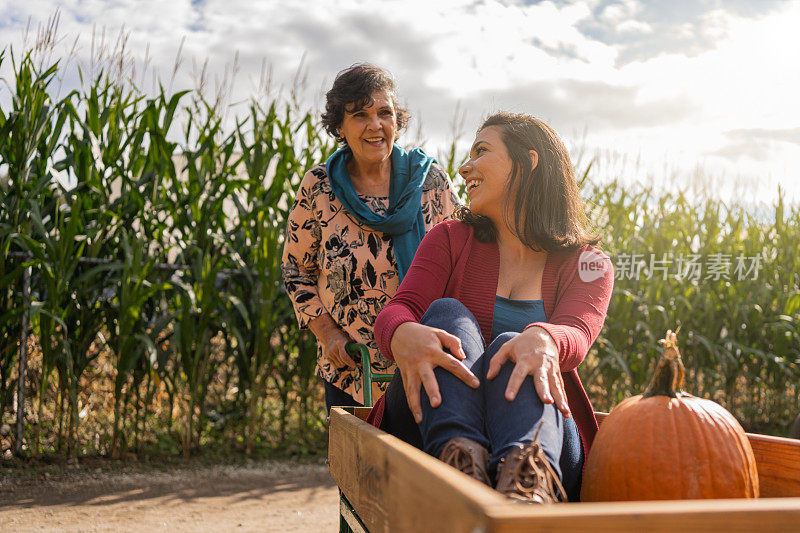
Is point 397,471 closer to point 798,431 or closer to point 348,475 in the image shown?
point 348,475

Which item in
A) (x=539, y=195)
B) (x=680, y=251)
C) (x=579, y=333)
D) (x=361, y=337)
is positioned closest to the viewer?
(x=579, y=333)

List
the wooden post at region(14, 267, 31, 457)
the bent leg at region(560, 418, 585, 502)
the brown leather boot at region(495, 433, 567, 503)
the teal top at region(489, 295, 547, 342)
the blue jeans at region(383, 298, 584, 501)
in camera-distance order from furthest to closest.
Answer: the wooden post at region(14, 267, 31, 457) < the teal top at region(489, 295, 547, 342) < the bent leg at region(560, 418, 585, 502) < the blue jeans at region(383, 298, 584, 501) < the brown leather boot at region(495, 433, 567, 503)

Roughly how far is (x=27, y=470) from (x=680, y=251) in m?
4.72

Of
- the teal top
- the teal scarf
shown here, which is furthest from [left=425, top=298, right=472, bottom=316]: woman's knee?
the teal scarf

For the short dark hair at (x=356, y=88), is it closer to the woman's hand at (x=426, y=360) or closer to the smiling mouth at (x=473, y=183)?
the smiling mouth at (x=473, y=183)

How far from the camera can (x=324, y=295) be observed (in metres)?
2.14

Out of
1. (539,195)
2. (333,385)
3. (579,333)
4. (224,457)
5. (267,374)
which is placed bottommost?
(224,457)

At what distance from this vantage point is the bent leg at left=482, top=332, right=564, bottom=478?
3.05 ft

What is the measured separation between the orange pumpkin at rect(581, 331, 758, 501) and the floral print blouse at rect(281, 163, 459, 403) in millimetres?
1078

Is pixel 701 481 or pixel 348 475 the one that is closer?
pixel 701 481

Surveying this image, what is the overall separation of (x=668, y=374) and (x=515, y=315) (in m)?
0.39

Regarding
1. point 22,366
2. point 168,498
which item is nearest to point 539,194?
point 168,498

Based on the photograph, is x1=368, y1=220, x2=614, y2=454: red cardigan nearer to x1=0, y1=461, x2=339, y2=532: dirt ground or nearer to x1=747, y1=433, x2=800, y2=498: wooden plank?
x1=747, y1=433, x2=800, y2=498: wooden plank

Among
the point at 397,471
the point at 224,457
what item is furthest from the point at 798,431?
the point at 224,457
